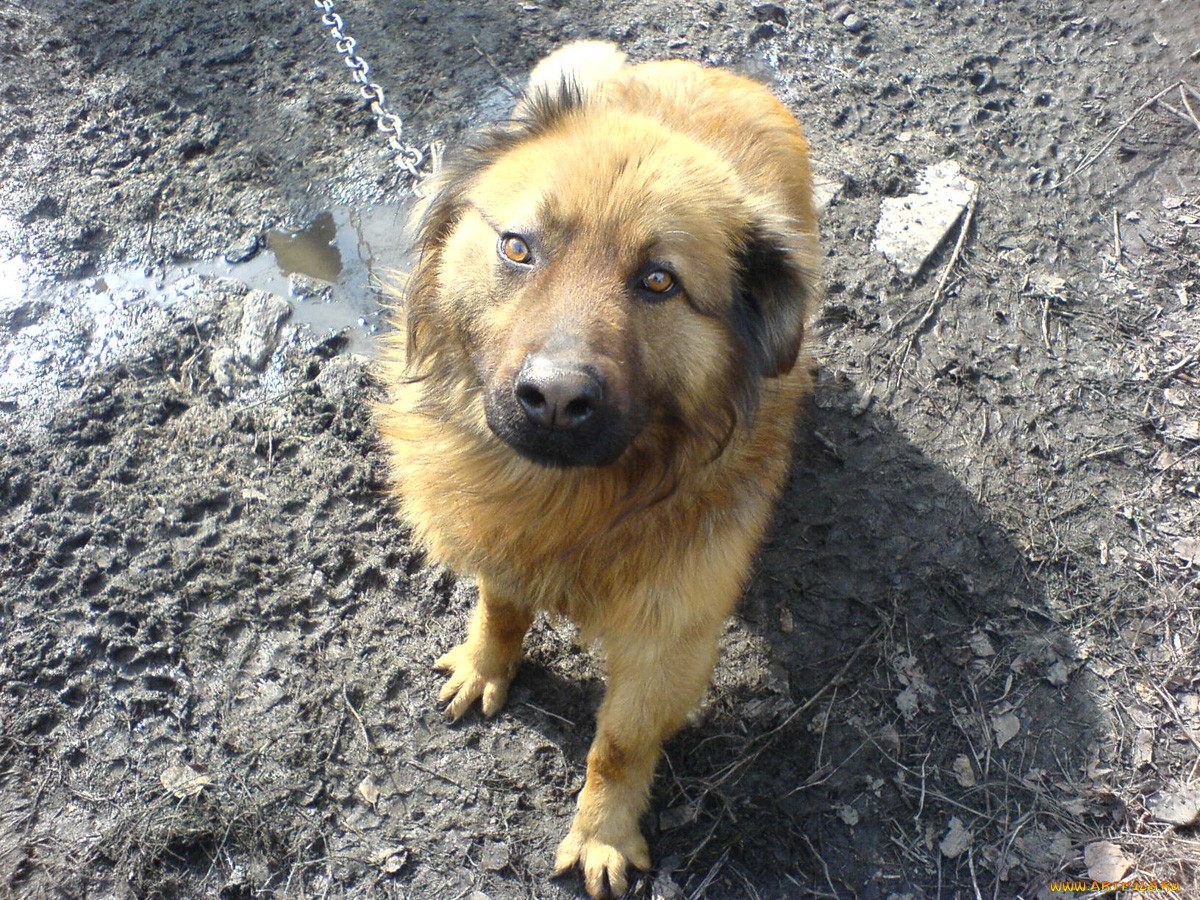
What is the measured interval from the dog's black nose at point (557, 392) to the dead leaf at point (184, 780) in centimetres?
189

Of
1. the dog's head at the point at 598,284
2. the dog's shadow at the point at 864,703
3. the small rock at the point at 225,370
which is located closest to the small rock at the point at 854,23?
the dog's shadow at the point at 864,703

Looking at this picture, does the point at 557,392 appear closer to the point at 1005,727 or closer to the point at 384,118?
the point at 1005,727

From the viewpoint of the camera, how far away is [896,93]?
5004 mm

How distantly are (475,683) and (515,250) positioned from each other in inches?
65.3

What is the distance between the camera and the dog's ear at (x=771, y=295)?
2.46 meters

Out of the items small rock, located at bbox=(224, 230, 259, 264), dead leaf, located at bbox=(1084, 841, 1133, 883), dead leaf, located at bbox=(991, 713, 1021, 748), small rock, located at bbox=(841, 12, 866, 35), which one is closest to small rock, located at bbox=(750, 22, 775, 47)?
small rock, located at bbox=(841, 12, 866, 35)

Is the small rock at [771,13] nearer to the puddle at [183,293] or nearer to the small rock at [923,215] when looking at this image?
the small rock at [923,215]

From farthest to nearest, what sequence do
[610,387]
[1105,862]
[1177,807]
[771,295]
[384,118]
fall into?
1. [384,118]
2. [1177,807]
3. [1105,862]
4. [771,295]
5. [610,387]

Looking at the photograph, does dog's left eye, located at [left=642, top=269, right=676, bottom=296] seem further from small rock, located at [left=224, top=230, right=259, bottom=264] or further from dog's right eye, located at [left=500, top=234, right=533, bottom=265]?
small rock, located at [left=224, top=230, right=259, bottom=264]

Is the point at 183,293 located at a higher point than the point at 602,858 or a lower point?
higher

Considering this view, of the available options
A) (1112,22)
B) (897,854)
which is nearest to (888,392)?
(897,854)

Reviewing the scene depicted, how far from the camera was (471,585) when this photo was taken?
345 centimetres

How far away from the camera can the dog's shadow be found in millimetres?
2805

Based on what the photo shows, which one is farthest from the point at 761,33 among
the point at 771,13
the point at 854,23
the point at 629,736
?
the point at 629,736
